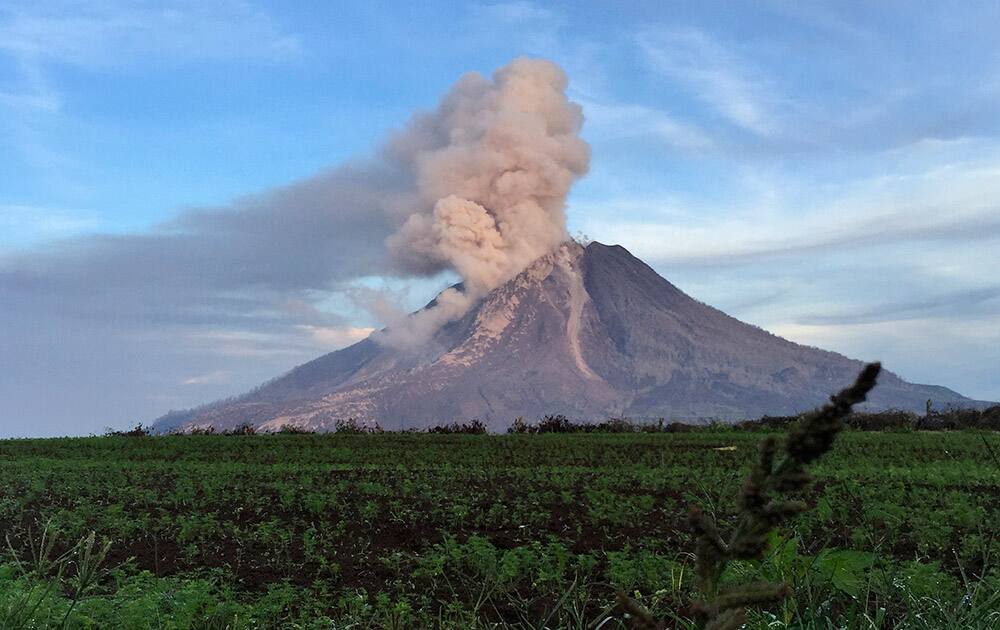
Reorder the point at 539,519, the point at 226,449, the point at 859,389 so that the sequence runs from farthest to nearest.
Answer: the point at 226,449 < the point at 539,519 < the point at 859,389

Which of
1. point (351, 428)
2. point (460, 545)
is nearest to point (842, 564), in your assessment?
point (460, 545)

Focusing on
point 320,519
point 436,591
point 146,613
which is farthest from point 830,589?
point 320,519

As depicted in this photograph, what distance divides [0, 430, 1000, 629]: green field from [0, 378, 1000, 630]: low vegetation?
0.03 m

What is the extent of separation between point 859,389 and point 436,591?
22.3ft

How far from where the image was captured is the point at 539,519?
397 inches

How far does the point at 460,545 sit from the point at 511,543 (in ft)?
1.79

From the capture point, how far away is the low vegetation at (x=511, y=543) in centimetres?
321

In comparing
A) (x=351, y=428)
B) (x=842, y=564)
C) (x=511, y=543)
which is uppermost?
(x=351, y=428)

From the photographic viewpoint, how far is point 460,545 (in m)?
8.52

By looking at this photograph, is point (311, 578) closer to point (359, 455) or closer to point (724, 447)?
point (359, 455)

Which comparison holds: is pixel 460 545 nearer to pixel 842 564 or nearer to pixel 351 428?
pixel 842 564

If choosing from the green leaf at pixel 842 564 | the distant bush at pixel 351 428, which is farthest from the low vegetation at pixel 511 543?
the distant bush at pixel 351 428

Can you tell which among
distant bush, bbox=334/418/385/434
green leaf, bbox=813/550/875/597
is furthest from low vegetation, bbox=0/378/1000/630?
distant bush, bbox=334/418/385/434

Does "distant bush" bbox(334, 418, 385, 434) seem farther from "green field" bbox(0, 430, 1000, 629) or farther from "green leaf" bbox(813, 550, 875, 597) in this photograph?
"green leaf" bbox(813, 550, 875, 597)
